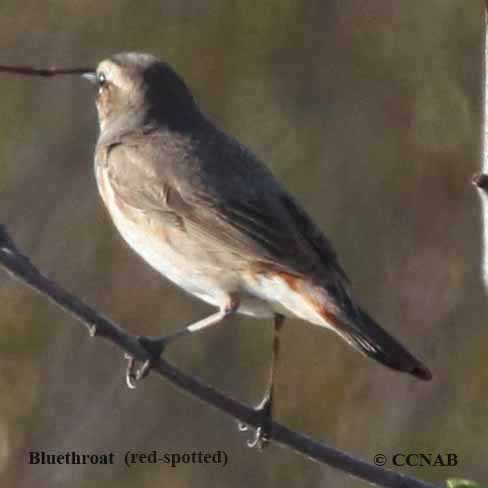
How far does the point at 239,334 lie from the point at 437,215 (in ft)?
3.48

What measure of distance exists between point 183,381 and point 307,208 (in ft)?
10.4

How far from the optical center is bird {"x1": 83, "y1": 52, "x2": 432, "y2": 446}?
5020 millimetres

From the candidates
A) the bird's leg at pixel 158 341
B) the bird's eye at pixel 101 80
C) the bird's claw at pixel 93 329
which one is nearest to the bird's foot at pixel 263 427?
the bird's leg at pixel 158 341

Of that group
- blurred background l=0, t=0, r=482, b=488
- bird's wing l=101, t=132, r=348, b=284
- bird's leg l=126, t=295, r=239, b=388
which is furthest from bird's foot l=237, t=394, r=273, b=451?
blurred background l=0, t=0, r=482, b=488

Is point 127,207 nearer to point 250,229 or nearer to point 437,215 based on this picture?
point 250,229

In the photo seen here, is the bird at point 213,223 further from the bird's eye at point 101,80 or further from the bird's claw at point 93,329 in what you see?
the bird's claw at point 93,329

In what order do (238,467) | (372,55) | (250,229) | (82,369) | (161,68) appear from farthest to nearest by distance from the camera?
(372,55) < (238,467) < (82,369) < (161,68) < (250,229)

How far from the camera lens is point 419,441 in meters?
7.20

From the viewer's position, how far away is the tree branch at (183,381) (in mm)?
4109

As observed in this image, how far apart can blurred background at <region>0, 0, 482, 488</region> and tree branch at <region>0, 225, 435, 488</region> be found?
263 centimetres

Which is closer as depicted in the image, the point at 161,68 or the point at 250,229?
the point at 250,229

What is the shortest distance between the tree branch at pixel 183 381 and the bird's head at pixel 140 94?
1708 mm

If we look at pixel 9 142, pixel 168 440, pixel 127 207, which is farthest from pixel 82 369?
pixel 127 207

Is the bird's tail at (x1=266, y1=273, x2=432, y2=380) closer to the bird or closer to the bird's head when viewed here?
the bird
